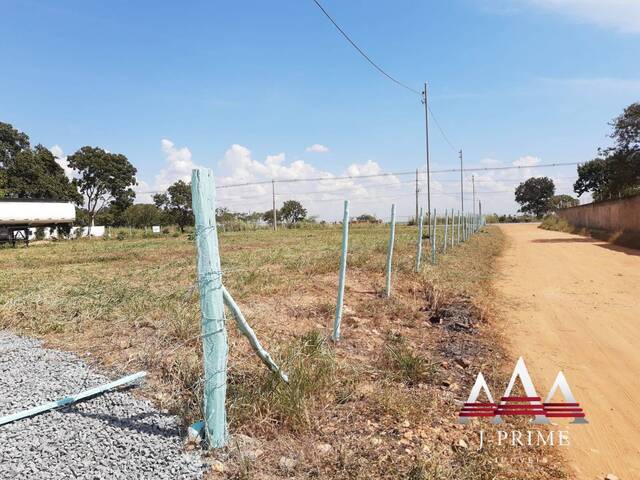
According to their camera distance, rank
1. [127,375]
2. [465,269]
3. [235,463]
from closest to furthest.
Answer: [235,463], [127,375], [465,269]

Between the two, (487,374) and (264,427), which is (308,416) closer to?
(264,427)

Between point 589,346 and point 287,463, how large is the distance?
4208mm

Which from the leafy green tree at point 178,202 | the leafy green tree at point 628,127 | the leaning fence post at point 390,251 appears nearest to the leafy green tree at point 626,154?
the leafy green tree at point 628,127

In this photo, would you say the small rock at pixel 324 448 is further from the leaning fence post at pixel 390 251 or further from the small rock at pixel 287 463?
the leaning fence post at pixel 390 251

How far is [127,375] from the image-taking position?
3760 millimetres

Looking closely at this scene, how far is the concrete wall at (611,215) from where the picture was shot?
1964 centimetres

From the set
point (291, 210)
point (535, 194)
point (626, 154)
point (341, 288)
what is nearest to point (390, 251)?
point (341, 288)

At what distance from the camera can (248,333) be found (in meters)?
3.05

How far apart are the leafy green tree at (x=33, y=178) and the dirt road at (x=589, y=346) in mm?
40729

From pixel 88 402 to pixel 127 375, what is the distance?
53cm

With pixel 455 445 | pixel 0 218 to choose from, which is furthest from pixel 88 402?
pixel 0 218

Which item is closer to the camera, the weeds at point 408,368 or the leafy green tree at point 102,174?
the weeds at point 408,368

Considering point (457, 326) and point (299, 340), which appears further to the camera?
point (457, 326)

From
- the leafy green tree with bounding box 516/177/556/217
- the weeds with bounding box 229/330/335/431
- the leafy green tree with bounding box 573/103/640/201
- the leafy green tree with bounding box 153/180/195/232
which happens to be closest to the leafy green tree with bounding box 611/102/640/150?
the leafy green tree with bounding box 573/103/640/201
